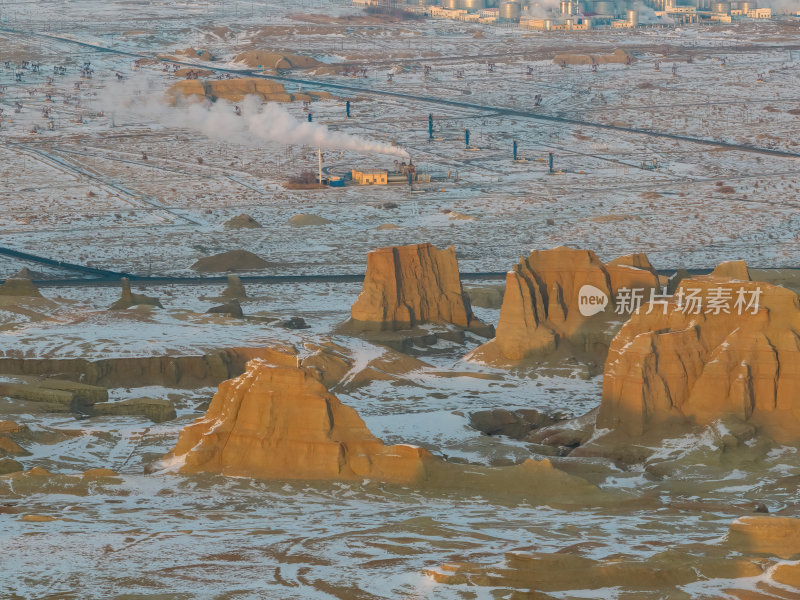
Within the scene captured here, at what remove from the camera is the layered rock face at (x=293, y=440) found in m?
61.0

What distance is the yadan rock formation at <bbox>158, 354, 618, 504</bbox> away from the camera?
60875 mm

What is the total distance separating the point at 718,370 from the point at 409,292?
30325 millimetres

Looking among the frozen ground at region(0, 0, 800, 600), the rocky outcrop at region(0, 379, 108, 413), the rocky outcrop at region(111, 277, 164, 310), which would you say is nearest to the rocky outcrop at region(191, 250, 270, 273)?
the frozen ground at region(0, 0, 800, 600)

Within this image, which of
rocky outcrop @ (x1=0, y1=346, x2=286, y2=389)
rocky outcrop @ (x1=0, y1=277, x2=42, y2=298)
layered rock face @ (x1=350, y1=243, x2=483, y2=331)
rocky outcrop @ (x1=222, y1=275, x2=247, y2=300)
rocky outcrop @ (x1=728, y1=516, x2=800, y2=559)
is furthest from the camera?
rocky outcrop @ (x1=222, y1=275, x2=247, y2=300)

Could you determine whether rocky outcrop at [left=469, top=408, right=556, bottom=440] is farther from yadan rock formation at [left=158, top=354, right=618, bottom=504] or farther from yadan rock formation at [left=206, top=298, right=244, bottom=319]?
yadan rock formation at [left=206, top=298, right=244, bottom=319]

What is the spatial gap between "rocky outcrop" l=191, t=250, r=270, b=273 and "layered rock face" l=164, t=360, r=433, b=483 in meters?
65.7

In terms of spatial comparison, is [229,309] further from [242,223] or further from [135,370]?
[242,223]

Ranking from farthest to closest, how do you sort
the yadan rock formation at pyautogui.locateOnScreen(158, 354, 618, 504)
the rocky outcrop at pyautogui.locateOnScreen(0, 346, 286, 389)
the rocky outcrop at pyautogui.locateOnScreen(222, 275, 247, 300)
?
1. the rocky outcrop at pyautogui.locateOnScreen(222, 275, 247, 300)
2. the rocky outcrop at pyautogui.locateOnScreen(0, 346, 286, 389)
3. the yadan rock formation at pyautogui.locateOnScreen(158, 354, 618, 504)

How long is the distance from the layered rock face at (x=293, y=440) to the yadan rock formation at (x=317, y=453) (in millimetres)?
35

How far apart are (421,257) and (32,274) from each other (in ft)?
129

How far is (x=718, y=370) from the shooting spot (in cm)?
6912

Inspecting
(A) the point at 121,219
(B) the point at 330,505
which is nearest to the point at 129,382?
(B) the point at 330,505

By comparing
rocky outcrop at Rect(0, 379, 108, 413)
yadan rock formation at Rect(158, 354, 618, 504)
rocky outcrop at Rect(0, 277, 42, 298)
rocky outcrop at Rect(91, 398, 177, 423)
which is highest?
yadan rock formation at Rect(158, 354, 618, 504)

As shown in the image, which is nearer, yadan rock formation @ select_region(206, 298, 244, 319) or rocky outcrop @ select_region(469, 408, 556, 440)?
rocky outcrop @ select_region(469, 408, 556, 440)
